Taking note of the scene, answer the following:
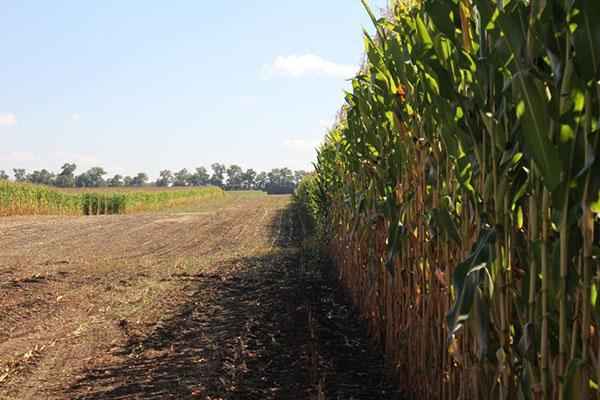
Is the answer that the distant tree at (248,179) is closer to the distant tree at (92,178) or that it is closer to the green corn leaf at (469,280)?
the distant tree at (92,178)

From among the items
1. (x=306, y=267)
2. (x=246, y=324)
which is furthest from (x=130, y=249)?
(x=246, y=324)

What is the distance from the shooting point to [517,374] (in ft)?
9.29

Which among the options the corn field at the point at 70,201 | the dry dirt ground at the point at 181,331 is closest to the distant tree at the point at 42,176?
the corn field at the point at 70,201

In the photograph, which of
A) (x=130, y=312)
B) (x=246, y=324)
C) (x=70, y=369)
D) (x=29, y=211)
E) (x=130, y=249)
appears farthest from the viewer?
(x=29, y=211)

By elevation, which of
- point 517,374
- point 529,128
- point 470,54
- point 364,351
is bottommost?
point 364,351

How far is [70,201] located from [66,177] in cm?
8625

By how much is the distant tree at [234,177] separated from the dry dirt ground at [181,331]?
144075 millimetres

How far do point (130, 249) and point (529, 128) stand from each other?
16.0 m

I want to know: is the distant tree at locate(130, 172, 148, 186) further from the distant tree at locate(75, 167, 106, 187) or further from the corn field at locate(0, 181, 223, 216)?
the corn field at locate(0, 181, 223, 216)

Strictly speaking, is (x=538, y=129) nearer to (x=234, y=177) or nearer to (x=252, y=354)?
(x=252, y=354)

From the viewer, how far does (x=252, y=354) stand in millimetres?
6082

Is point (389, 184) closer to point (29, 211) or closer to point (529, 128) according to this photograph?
point (529, 128)

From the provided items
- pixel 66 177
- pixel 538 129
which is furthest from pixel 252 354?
pixel 66 177

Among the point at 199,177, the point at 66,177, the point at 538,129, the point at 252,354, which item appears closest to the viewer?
the point at 538,129
